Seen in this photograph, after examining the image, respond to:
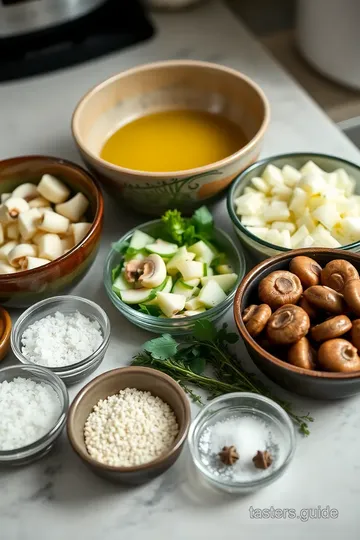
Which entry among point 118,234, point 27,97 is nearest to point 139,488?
point 118,234

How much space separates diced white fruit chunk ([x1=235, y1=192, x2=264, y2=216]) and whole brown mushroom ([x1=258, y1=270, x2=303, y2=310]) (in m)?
0.20

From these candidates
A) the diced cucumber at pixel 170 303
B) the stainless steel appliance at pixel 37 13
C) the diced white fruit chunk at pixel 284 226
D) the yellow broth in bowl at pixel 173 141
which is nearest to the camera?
the diced cucumber at pixel 170 303

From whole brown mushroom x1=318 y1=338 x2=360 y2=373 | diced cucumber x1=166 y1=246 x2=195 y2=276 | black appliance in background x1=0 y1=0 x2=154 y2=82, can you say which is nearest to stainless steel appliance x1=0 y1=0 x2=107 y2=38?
black appliance in background x1=0 y1=0 x2=154 y2=82

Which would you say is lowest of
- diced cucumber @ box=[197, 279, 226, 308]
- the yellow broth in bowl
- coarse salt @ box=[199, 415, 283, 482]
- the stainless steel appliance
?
coarse salt @ box=[199, 415, 283, 482]

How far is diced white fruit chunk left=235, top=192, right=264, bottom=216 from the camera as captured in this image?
131cm

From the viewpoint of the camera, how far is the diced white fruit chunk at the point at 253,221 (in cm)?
130

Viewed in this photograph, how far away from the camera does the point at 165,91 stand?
1567mm

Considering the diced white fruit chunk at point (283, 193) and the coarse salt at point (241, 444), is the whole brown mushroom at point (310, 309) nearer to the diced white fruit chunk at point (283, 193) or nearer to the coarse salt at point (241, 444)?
the coarse salt at point (241, 444)

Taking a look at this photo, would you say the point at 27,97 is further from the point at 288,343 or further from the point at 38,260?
the point at 288,343

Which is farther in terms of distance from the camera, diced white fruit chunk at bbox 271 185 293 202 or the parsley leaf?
diced white fruit chunk at bbox 271 185 293 202

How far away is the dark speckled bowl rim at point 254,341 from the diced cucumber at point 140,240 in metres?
0.24

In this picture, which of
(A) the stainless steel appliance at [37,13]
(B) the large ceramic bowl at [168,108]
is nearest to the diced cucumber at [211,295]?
(B) the large ceramic bowl at [168,108]

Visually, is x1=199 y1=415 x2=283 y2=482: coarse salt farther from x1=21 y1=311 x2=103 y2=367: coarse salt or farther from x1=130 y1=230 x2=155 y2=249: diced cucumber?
x1=130 y1=230 x2=155 y2=249: diced cucumber

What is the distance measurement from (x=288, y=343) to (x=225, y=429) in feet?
0.51
